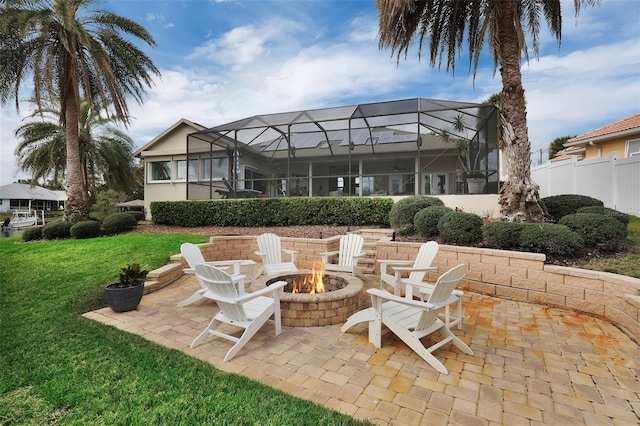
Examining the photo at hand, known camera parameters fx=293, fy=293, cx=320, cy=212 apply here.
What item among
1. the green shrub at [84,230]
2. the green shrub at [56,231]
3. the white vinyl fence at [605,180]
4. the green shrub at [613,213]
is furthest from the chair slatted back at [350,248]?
the green shrub at [56,231]

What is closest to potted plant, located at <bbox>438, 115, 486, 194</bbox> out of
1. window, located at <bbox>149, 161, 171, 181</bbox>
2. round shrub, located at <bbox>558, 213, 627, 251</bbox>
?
round shrub, located at <bbox>558, 213, 627, 251</bbox>

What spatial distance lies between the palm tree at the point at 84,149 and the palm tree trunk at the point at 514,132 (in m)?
17.7

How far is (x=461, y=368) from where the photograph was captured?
2.69 metres

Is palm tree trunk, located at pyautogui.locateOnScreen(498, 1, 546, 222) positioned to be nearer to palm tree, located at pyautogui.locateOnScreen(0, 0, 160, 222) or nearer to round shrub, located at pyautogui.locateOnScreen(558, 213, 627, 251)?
round shrub, located at pyautogui.locateOnScreen(558, 213, 627, 251)

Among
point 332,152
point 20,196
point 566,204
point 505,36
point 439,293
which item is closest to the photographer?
point 439,293

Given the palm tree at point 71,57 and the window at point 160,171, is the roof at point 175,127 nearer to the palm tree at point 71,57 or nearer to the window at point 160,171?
the window at point 160,171

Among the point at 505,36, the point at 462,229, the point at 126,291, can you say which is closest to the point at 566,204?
the point at 462,229

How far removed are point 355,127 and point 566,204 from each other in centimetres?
771

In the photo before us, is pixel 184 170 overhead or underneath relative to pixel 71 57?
underneath

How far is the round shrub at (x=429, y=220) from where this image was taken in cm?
649

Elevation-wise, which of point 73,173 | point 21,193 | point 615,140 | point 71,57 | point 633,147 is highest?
point 71,57

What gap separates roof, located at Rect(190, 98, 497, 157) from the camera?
34.9 ft

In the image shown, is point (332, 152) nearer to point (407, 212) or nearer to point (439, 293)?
point (407, 212)

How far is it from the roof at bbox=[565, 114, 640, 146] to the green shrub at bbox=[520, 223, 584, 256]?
1081cm
